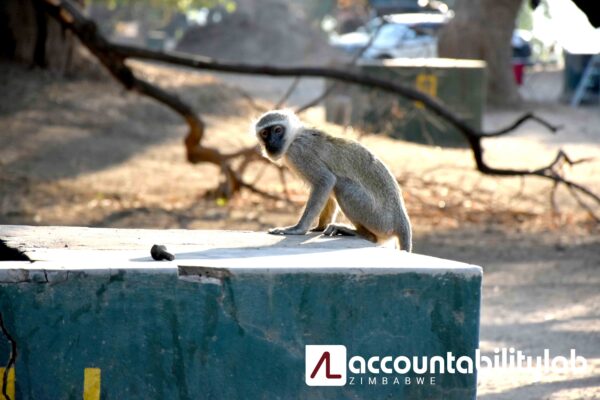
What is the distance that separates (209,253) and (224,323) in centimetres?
77

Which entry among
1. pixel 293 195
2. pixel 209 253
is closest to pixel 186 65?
pixel 293 195

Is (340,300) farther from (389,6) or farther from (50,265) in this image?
(389,6)

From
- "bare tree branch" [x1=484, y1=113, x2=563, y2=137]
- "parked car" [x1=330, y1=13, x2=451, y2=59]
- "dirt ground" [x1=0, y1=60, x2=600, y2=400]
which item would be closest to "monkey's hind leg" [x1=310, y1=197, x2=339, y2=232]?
"dirt ground" [x1=0, y1=60, x2=600, y2=400]

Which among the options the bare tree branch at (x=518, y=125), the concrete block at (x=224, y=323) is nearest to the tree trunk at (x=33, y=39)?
the bare tree branch at (x=518, y=125)

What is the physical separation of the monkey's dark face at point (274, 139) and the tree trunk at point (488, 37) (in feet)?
58.6

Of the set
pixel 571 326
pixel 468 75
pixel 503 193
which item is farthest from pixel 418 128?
pixel 571 326

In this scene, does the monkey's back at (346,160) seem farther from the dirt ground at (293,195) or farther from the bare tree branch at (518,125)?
the bare tree branch at (518,125)

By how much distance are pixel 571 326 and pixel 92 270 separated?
463cm

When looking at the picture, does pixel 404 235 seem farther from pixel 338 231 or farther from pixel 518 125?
pixel 518 125

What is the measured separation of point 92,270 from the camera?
14.1 ft

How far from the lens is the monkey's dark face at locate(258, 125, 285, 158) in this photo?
6.52 metres

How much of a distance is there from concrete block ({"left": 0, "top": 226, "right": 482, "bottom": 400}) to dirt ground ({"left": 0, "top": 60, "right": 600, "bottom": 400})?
1878mm

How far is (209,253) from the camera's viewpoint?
Result: 201 inches

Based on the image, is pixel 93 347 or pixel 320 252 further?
pixel 320 252
